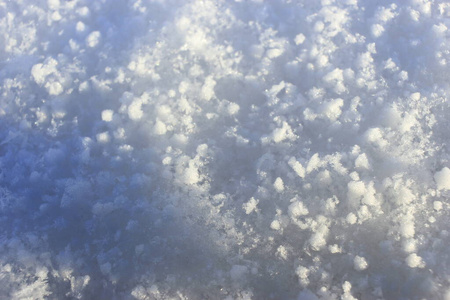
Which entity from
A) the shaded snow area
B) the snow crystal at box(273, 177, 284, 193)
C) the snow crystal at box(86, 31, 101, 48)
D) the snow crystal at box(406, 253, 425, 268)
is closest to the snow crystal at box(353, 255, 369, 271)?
the shaded snow area

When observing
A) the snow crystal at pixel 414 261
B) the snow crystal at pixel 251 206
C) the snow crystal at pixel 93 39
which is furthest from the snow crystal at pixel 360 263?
the snow crystal at pixel 93 39

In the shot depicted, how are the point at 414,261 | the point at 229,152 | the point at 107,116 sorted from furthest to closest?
the point at 107,116
the point at 229,152
the point at 414,261

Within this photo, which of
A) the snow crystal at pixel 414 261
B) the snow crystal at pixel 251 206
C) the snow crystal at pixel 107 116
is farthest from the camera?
the snow crystal at pixel 107 116

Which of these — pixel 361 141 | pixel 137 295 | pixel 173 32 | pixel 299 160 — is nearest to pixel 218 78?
pixel 173 32

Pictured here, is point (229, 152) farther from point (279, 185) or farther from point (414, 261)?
point (414, 261)

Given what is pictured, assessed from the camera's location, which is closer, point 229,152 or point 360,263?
point 360,263

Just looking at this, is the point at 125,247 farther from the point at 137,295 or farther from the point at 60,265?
the point at 60,265

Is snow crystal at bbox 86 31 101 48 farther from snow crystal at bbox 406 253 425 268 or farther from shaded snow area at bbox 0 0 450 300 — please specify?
snow crystal at bbox 406 253 425 268

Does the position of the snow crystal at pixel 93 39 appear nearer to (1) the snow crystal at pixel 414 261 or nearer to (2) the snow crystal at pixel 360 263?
(2) the snow crystal at pixel 360 263

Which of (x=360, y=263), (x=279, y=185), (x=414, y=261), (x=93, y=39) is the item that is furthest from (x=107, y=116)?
(x=414, y=261)
